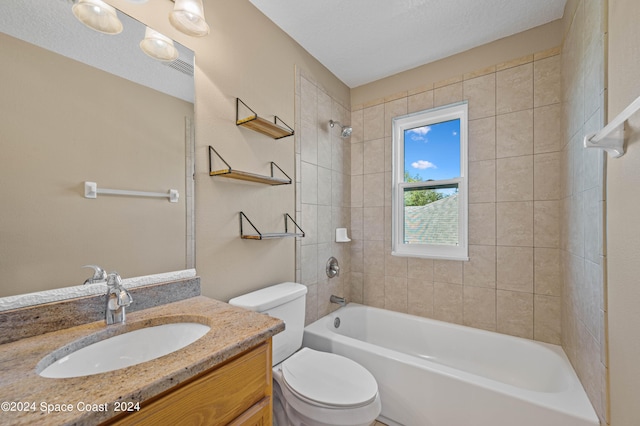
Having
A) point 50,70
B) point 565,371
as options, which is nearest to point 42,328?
point 50,70

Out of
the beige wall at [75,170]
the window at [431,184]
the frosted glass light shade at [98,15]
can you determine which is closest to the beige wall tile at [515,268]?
the window at [431,184]

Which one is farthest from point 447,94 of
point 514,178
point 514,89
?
point 514,178

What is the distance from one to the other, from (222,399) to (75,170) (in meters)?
0.93

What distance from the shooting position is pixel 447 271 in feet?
7.16

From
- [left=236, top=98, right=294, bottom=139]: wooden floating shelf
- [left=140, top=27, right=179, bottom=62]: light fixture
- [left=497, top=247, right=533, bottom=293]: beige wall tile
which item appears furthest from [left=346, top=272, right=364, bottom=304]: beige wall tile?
[left=140, top=27, right=179, bottom=62]: light fixture

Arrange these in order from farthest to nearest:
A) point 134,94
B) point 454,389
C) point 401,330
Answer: point 401,330 < point 454,389 < point 134,94

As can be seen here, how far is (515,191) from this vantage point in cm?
194

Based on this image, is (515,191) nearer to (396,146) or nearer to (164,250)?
(396,146)

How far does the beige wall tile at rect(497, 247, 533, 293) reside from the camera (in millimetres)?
1889

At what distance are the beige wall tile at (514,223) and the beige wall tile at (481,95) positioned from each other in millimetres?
714

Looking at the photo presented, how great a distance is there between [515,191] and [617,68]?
1.08 meters

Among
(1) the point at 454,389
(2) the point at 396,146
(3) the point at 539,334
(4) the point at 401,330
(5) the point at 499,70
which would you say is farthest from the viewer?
(2) the point at 396,146

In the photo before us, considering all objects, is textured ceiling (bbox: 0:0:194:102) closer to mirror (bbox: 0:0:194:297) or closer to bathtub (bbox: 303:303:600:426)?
mirror (bbox: 0:0:194:297)

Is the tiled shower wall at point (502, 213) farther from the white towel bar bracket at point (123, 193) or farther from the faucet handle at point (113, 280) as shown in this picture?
the faucet handle at point (113, 280)
